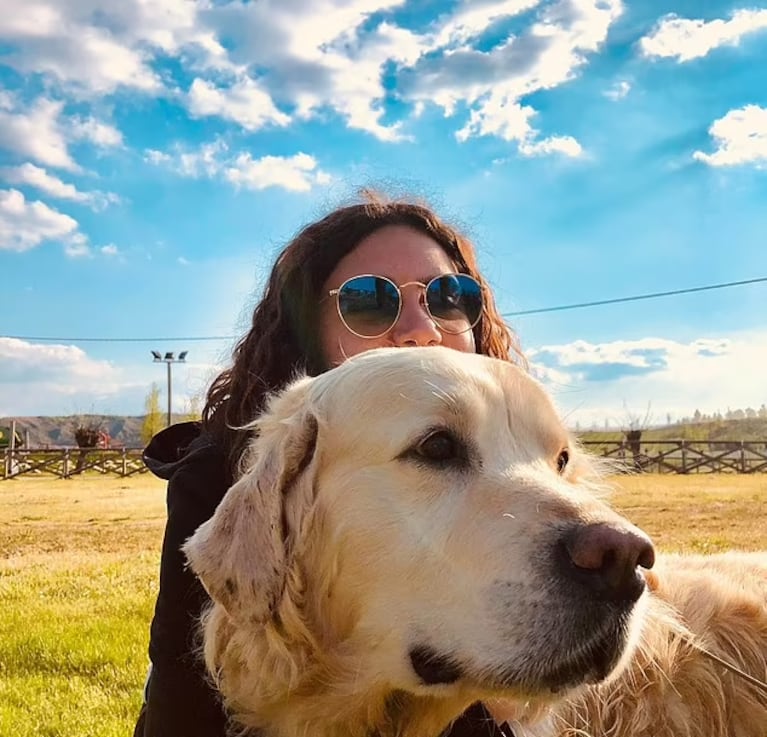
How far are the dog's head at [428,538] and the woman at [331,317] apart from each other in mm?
546

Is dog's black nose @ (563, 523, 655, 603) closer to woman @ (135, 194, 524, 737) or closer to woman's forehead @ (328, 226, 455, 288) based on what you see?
woman @ (135, 194, 524, 737)

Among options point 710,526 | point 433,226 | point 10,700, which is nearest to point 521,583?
point 433,226

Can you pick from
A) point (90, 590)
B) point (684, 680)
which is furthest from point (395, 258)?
point (90, 590)

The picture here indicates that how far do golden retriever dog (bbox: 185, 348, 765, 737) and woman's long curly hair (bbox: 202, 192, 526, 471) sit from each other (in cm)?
86

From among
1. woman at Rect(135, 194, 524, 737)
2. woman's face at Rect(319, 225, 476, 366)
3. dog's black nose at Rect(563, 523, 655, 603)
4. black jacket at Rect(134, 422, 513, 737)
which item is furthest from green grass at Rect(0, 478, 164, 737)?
dog's black nose at Rect(563, 523, 655, 603)

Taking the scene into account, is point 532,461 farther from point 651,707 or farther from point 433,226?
point 433,226

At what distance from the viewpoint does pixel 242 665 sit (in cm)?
276

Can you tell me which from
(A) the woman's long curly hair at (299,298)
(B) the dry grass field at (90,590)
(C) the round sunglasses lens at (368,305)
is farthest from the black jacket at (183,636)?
(B) the dry grass field at (90,590)

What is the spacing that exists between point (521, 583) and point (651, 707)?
1.27 m

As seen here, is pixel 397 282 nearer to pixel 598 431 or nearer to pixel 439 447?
pixel 439 447

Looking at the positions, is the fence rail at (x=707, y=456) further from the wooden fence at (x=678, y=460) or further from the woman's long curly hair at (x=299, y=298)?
the woman's long curly hair at (x=299, y=298)

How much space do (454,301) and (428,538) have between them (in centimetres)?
178

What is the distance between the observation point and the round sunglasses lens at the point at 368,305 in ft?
12.2

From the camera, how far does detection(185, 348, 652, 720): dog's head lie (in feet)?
7.06
